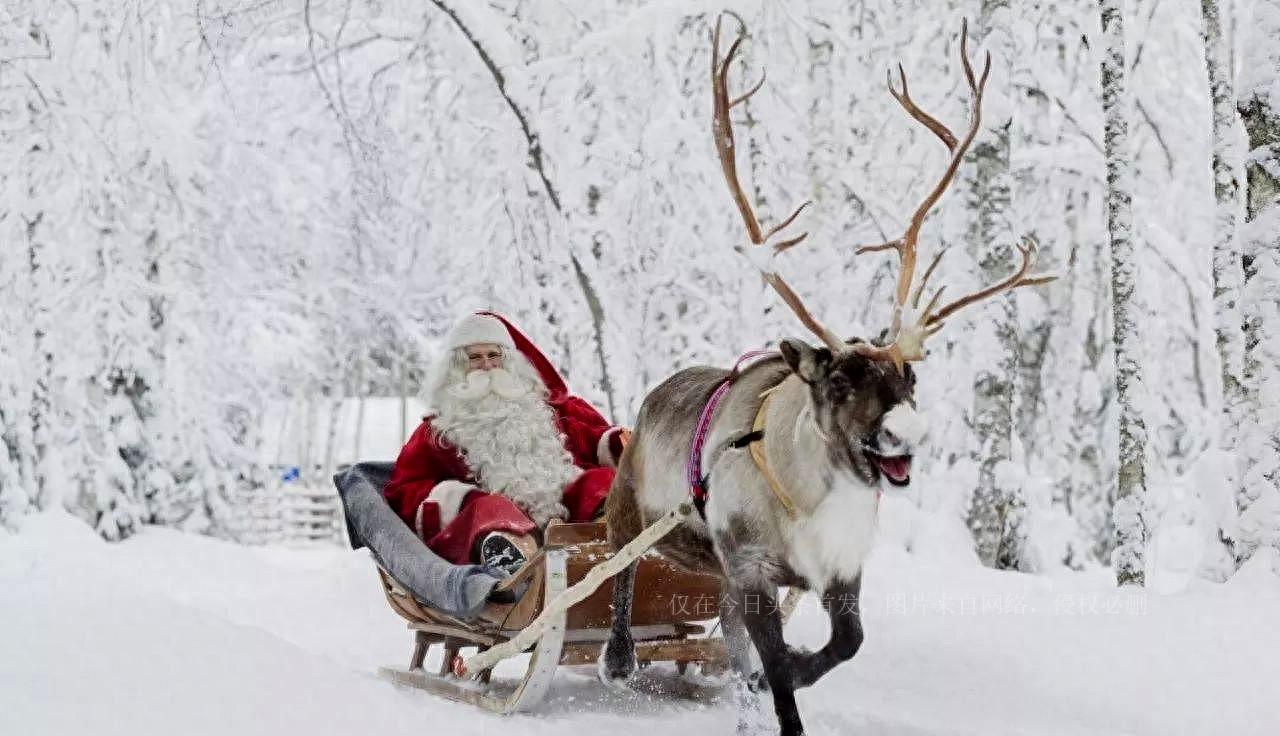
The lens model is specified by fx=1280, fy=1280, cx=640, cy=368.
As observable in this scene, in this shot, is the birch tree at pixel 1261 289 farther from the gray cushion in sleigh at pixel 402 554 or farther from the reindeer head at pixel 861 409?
the gray cushion in sleigh at pixel 402 554

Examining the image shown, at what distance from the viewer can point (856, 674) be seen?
5.48m

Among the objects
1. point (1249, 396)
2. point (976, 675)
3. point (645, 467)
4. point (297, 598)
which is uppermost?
point (1249, 396)

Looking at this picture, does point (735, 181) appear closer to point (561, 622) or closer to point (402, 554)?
point (561, 622)

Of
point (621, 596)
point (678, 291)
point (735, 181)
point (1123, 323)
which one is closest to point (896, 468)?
point (735, 181)

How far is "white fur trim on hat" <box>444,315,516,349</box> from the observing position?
5.93 m

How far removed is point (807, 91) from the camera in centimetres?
1145

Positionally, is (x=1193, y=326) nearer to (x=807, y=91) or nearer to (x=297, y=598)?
(x=807, y=91)

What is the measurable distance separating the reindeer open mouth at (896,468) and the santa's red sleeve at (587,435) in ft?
8.61

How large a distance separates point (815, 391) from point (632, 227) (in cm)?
738

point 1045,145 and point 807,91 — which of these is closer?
point 1045,145

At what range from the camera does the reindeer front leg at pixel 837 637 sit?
12.6 feet

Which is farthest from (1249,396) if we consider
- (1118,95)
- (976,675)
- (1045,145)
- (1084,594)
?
(1045,145)

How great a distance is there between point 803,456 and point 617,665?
1498 mm

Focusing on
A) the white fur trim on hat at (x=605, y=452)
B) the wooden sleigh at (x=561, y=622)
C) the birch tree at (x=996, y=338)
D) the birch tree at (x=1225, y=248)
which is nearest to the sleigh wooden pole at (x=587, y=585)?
the wooden sleigh at (x=561, y=622)
